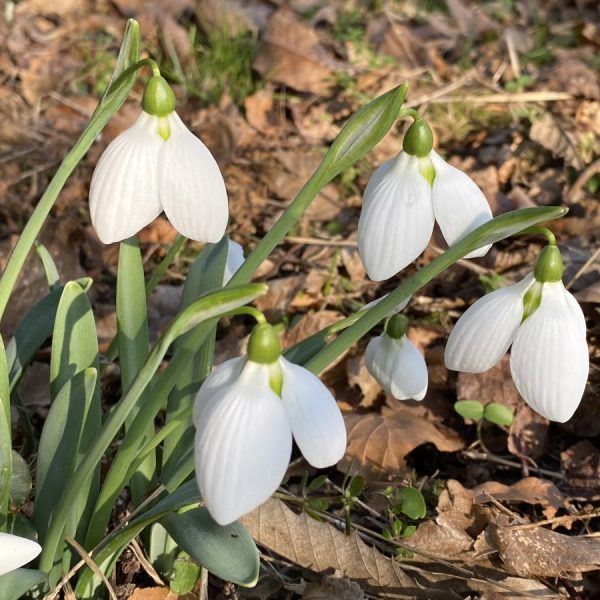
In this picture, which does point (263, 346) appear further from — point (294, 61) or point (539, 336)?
point (294, 61)

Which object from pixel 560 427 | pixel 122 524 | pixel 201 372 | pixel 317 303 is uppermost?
pixel 201 372

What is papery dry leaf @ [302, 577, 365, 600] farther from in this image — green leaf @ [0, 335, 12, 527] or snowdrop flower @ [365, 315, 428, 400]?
green leaf @ [0, 335, 12, 527]


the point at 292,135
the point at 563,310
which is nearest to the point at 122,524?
the point at 563,310

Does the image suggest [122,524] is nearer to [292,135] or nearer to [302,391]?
[302,391]

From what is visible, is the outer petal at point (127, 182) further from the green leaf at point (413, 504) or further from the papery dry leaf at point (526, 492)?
the papery dry leaf at point (526, 492)

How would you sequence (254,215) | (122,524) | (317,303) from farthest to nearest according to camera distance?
1. (254,215)
2. (317,303)
3. (122,524)

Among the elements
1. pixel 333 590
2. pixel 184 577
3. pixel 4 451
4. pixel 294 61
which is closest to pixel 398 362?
pixel 333 590

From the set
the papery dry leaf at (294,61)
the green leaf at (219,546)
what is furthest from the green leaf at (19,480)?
the papery dry leaf at (294,61)
